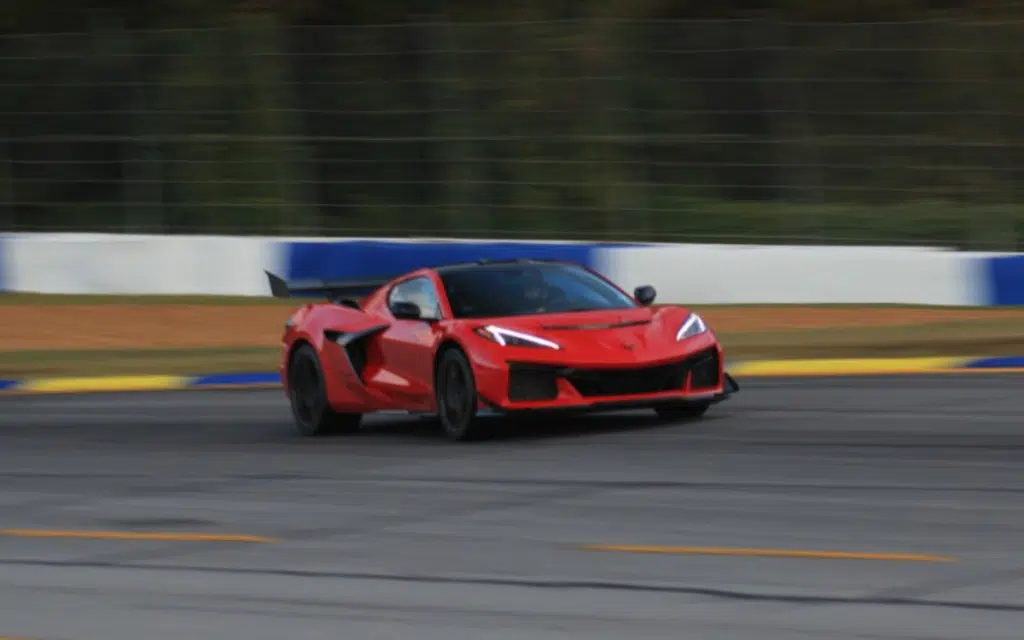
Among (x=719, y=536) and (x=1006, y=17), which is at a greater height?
(x=1006, y=17)

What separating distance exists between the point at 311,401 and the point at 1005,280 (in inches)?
400

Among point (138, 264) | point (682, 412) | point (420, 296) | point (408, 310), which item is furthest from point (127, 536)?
point (138, 264)

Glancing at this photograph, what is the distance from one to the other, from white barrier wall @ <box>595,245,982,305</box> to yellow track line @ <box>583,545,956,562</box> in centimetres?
1395

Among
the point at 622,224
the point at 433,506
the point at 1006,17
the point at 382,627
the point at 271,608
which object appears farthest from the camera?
the point at 1006,17

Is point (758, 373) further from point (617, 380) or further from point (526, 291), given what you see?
point (617, 380)

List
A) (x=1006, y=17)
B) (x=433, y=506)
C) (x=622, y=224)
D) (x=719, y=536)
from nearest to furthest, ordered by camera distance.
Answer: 1. (x=719, y=536)
2. (x=433, y=506)
3. (x=622, y=224)
4. (x=1006, y=17)

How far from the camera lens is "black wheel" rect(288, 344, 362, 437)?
518 inches

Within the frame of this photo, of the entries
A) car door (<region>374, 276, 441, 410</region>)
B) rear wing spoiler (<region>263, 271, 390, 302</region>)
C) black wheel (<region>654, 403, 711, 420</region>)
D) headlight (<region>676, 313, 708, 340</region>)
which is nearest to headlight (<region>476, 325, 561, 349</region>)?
car door (<region>374, 276, 441, 410</region>)

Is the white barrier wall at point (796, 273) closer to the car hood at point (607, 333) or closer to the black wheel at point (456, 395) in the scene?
the car hood at point (607, 333)

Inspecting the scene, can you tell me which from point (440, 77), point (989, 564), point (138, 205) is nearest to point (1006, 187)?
point (440, 77)

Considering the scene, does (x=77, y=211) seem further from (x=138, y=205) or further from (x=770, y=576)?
(x=770, y=576)

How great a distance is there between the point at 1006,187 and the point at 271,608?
1695 centimetres

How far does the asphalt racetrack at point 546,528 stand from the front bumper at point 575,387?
0.25 meters

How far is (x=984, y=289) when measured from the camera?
69.4 feet
